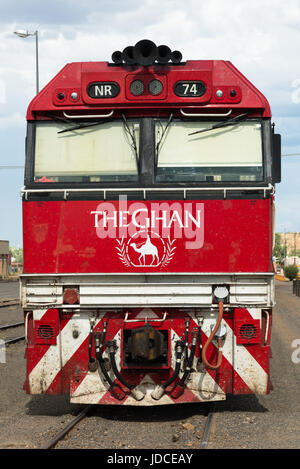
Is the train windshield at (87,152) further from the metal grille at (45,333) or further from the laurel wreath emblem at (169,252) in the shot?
the metal grille at (45,333)

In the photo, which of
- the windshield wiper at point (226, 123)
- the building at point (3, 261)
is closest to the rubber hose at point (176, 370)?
the windshield wiper at point (226, 123)

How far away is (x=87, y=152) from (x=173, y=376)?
2620 millimetres

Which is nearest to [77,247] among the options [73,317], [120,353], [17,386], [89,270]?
[89,270]

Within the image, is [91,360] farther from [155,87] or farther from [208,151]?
[155,87]

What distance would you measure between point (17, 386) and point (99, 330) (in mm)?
2868

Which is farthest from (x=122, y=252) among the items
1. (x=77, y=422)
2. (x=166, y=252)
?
(x=77, y=422)

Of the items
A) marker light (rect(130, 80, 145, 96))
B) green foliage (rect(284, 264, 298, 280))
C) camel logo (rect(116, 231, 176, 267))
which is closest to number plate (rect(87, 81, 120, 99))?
marker light (rect(130, 80, 145, 96))

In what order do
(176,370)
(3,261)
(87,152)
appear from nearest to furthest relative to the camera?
(176,370)
(87,152)
(3,261)

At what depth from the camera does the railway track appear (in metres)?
5.95

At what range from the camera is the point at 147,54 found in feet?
23.0

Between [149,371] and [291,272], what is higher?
[149,371]

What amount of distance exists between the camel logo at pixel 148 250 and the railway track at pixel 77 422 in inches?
69.4

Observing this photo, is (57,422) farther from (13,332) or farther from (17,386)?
(13,332)

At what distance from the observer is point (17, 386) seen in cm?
910
